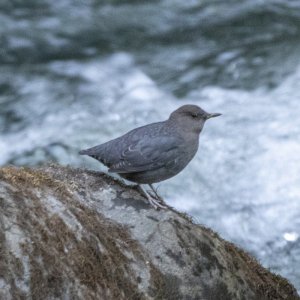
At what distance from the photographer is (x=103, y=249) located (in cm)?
390

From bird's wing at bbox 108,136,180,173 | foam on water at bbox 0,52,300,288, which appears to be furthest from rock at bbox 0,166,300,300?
foam on water at bbox 0,52,300,288

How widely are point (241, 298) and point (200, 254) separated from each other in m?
0.38

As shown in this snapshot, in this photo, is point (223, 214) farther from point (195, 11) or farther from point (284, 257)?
point (195, 11)

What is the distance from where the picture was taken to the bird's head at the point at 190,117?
5.13 metres

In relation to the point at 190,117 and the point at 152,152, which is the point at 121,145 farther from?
the point at 190,117

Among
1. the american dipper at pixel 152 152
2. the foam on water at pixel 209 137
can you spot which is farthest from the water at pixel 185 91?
the american dipper at pixel 152 152

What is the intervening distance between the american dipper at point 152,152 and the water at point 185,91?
2.48m

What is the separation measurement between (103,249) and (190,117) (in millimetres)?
1611

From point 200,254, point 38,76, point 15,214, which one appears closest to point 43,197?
point 15,214

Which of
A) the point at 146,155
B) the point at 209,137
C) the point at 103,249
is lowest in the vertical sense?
the point at 103,249

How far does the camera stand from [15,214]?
370 cm

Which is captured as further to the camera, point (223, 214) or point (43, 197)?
point (223, 214)

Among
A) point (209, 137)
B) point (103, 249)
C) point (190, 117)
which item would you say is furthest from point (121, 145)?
point (209, 137)

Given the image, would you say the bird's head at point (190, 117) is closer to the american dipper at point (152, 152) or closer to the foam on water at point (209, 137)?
the american dipper at point (152, 152)
